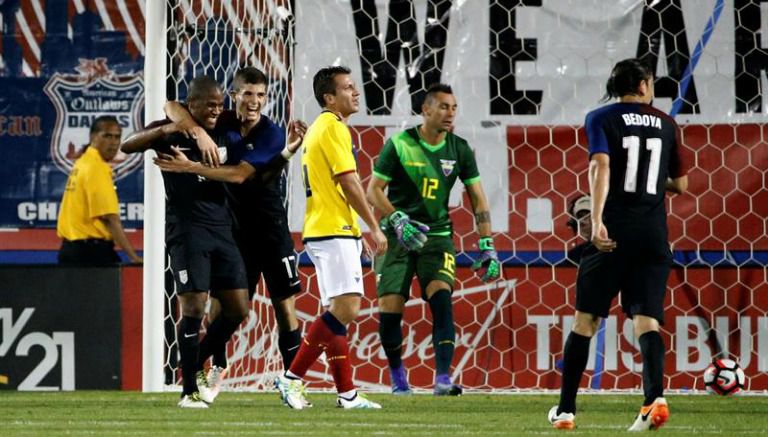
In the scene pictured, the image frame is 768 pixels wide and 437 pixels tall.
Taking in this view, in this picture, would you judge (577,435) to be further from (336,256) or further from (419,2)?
(419,2)

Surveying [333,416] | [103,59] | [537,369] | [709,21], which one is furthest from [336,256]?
[103,59]

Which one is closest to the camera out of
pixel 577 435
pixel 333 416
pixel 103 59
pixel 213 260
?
pixel 577 435

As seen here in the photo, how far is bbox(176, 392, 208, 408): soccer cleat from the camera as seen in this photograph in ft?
23.6

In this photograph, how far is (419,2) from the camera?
9594mm

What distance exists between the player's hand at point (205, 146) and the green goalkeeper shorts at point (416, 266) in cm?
184

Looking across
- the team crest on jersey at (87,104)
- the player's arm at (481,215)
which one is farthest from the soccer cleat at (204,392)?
the team crest on jersey at (87,104)

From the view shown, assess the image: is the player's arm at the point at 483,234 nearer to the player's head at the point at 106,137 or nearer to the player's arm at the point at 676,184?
the player's arm at the point at 676,184

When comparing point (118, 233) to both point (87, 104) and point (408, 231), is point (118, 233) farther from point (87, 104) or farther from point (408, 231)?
point (408, 231)

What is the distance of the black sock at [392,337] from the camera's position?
8.53 meters

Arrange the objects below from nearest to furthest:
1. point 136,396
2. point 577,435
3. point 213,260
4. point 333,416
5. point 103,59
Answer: point 577,435, point 333,416, point 213,260, point 136,396, point 103,59

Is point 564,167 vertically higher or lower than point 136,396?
higher

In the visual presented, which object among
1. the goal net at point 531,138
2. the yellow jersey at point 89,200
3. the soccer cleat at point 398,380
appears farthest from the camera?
the yellow jersey at point 89,200

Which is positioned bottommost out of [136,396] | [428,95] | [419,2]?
[136,396]

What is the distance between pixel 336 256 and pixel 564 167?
303cm
